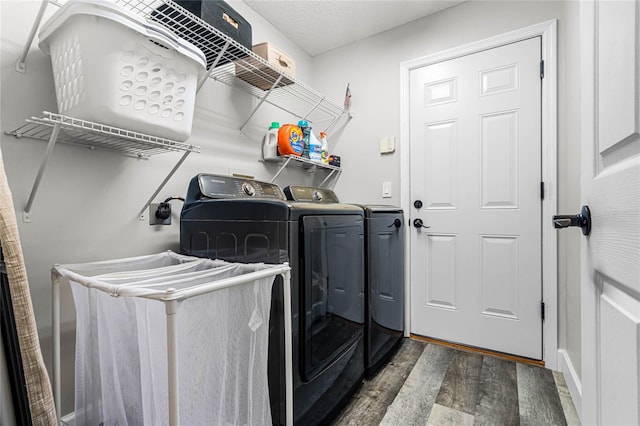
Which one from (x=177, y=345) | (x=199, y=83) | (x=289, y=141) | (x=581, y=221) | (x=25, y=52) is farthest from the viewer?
(x=289, y=141)

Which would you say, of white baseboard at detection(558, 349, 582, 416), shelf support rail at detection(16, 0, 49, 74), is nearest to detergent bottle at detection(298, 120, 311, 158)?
shelf support rail at detection(16, 0, 49, 74)

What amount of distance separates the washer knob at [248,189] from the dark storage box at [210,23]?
0.70 m

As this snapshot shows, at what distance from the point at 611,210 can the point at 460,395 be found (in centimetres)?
149

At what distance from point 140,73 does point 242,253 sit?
0.77 metres

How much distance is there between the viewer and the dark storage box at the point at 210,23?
4.39 ft

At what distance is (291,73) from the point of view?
78.4 inches

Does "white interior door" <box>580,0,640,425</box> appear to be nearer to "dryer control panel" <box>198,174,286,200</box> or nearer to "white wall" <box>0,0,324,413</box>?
"dryer control panel" <box>198,174,286,200</box>

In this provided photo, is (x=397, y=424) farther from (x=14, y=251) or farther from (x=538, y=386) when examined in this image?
(x=14, y=251)

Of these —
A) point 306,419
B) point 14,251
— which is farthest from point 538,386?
point 14,251

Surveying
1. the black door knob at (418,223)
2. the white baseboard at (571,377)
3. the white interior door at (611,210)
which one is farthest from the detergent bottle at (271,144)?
the white baseboard at (571,377)

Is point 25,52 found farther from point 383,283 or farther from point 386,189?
point 386,189

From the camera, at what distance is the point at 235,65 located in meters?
1.86

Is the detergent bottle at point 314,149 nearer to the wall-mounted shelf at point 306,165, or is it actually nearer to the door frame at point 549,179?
the wall-mounted shelf at point 306,165

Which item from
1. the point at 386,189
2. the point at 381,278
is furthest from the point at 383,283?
the point at 386,189
